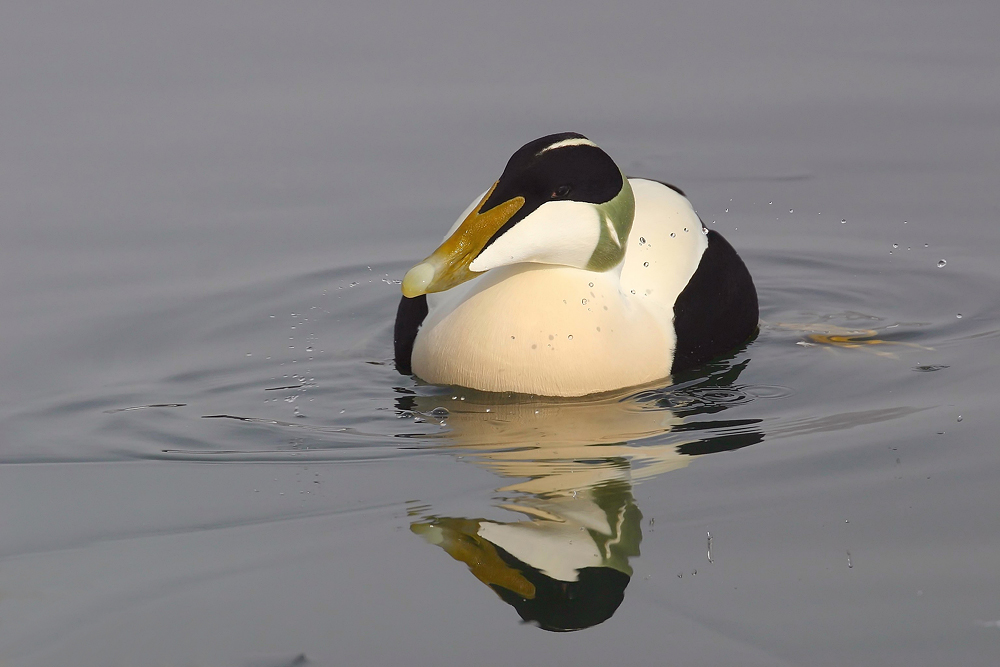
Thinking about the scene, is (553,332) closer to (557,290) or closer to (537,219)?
(557,290)

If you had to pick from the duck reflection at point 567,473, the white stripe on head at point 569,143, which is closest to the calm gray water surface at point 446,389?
the duck reflection at point 567,473

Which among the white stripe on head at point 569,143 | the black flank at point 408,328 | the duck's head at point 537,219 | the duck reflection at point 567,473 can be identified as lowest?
the duck reflection at point 567,473

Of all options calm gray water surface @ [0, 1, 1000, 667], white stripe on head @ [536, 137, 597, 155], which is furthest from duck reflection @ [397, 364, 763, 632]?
white stripe on head @ [536, 137, 597, 155]

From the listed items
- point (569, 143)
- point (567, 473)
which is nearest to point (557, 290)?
point (569, 143)

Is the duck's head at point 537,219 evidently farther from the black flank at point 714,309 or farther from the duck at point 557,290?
the black flank at point 714,309

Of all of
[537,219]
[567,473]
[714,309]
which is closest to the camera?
[567,473]

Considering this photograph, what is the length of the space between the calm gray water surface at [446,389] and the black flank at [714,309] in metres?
0.12

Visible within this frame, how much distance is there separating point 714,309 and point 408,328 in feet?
3.78

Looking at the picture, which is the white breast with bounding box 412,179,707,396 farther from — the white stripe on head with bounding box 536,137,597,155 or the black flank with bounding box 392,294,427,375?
the white stripe on head with bounding box 536,137,597,155

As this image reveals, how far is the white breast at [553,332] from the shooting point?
4695mm

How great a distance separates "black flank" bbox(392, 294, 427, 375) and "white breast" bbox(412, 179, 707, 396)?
147 mm

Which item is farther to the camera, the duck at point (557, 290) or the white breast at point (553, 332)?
the white breast at point (553, 332)

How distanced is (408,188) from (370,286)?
1070mm

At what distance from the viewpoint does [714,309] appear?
5.18 meters
